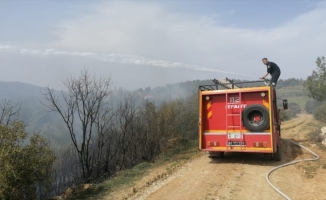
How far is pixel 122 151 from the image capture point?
1645cm

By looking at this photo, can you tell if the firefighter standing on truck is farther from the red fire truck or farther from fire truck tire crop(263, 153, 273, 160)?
fire truck tire crop(263, 153, 273, 160)

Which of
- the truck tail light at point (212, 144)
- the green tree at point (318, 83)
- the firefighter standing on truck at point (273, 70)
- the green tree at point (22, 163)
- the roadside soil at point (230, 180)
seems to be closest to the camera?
the green tree at point (22, 163)

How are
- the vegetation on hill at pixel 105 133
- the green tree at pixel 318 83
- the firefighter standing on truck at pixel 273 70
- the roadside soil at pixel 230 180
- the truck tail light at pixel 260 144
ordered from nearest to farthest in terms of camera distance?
the roadside soil at pixel 230 180
the truck tail light at pixel 260 144
the firefighter standing on truck at pixel 273 70
the vegetation on hill at pixel 105 133
the green tree at pixel 318 83

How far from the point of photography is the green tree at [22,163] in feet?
21.4

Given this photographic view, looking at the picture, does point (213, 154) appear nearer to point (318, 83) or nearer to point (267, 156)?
point (267, 156)

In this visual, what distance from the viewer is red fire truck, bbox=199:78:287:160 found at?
930 centimetres

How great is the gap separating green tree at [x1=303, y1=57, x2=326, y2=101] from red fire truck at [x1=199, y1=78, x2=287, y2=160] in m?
19.8

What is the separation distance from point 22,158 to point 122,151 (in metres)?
9.57

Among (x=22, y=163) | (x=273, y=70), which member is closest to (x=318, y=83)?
(x=273, y=70)

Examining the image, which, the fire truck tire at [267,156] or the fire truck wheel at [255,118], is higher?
the fire truck wheel at [255,118]

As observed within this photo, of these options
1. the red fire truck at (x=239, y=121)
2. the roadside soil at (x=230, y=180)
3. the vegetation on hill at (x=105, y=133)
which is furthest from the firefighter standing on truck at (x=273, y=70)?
the vegetation on hill at (x=105, y=133)

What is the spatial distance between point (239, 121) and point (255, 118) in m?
0.57

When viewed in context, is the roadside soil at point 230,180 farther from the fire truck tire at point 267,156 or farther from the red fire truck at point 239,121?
the red fire truck at point 239,121

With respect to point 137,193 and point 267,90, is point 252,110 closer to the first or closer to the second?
point 267,90
